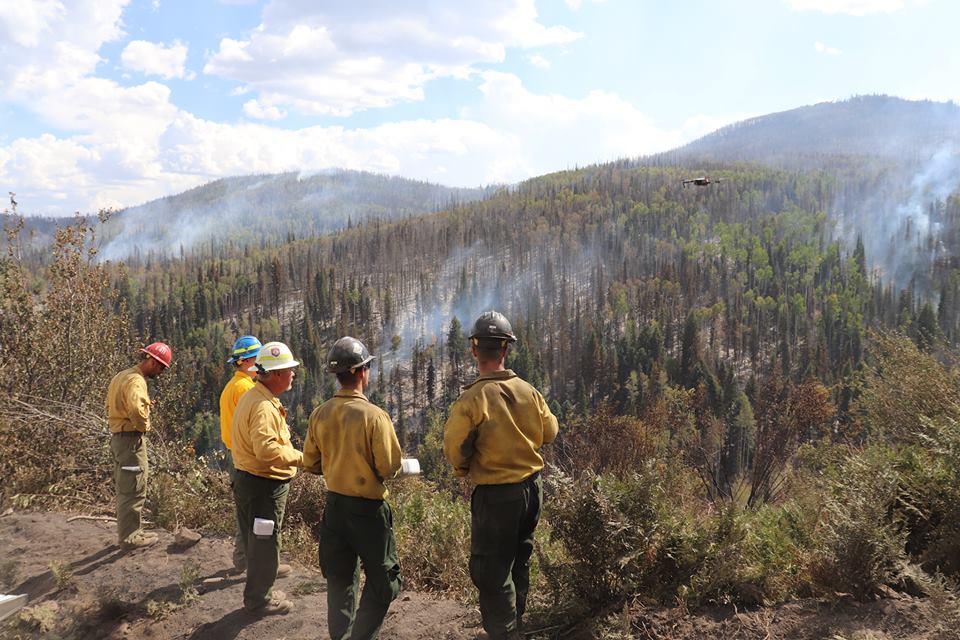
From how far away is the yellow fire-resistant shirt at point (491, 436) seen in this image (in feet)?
13.8

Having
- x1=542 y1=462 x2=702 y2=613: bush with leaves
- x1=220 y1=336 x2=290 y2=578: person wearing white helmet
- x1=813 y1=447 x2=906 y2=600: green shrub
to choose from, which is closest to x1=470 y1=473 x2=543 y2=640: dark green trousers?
x1=542 y1=462 x2=702 y2=613: bush with leaves

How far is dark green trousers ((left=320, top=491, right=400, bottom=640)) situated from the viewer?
14.1 feet

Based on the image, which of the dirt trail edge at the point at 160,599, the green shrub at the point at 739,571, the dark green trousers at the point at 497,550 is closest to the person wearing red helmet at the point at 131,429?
the dirt trail edge at the point at 160,599

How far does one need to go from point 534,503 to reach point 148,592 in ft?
12.5

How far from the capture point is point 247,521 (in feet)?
17.3

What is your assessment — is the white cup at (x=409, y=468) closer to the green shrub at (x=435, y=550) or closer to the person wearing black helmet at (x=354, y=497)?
the person wearing black helmet at (x=354, y=497)

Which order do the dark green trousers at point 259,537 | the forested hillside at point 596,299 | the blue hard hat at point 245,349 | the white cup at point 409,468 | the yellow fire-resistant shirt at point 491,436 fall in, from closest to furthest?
the yellow fire-resistant shirt at point 491,436 → the white cup at point 409,468 → the dark green trousers at point 259,537 → the blue hard hat at point 245,349 → the forested hillside at point 596,299

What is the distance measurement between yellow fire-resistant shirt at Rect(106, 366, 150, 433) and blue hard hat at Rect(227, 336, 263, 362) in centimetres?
125

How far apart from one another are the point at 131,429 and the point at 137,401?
0.35 meters

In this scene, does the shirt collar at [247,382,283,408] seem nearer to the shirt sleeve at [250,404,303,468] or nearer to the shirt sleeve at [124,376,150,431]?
the shirt sleeve at [250,404,303,468]

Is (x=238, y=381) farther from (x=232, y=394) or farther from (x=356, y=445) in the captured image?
(x=356, y=445)

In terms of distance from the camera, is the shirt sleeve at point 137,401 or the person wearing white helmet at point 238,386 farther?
the shirt sleeve at point 137,401

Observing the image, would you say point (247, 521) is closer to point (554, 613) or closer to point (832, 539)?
point (554, 613)

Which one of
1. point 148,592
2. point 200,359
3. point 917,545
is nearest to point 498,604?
point 917,545
